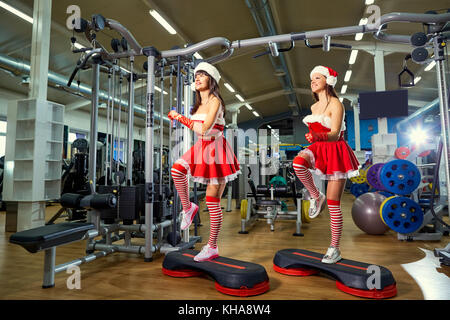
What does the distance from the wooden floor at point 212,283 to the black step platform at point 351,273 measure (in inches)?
2.7

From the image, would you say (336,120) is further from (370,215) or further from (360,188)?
(360,188)

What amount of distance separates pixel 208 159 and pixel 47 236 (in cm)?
117

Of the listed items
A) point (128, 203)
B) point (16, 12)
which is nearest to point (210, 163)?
point (128, 203)

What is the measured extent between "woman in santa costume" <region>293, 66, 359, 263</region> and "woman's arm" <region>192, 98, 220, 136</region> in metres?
0.69

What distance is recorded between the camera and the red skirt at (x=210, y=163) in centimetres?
208

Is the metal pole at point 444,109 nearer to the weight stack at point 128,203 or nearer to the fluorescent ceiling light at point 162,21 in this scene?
the weight stack at point 128,203

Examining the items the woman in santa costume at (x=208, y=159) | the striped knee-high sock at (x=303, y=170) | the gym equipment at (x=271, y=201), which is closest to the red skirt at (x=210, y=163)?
the woman in santa costume at (x=208, y=159)

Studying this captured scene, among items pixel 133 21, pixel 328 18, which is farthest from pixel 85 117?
pixel 328 18

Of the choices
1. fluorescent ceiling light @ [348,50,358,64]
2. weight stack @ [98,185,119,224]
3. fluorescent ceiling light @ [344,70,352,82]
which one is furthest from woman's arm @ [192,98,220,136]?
fluorescent ceiling light @ [344,70,352,82]

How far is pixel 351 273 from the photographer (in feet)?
5.98

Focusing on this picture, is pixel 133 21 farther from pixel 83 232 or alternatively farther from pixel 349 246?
pixel 349 246

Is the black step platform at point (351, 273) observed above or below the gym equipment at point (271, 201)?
below

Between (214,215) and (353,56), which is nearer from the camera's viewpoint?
(214,215)
